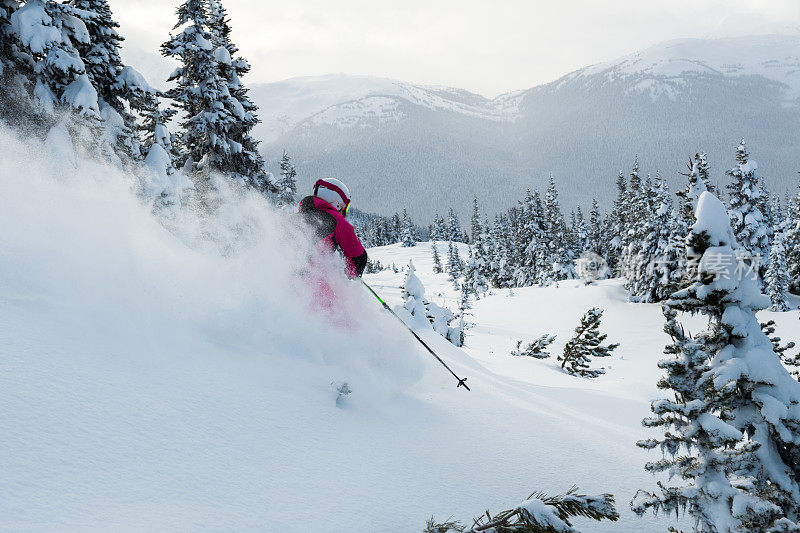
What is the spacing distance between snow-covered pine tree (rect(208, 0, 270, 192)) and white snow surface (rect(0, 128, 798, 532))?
1415cm

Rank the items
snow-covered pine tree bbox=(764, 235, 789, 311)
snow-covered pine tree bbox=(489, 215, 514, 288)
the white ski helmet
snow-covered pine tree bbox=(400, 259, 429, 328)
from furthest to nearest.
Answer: snow-covered pine tree bbox=(489, 215, 514, 288) → snow-covered pine tree bbox=(764, 235, 789, 311) → snow-covered pine tree bbox=(400, 259, 429, 328) → the white ski helmet

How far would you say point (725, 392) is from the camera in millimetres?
3738

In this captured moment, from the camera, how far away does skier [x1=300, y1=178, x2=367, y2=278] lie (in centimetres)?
543

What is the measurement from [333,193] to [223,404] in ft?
11.4

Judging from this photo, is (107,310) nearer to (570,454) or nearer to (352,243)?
(352,243)

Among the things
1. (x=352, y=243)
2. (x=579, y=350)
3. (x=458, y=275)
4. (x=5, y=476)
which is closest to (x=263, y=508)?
(x=5, y=476)

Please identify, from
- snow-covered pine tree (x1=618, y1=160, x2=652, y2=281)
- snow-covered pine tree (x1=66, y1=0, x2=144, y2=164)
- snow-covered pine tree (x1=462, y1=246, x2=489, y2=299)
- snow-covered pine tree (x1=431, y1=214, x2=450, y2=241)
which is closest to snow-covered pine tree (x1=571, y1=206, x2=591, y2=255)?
snow-covered pine tree (x1=462, y1=246, x2=489, y2=299)

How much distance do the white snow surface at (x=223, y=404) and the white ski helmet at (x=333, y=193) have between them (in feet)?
2.03

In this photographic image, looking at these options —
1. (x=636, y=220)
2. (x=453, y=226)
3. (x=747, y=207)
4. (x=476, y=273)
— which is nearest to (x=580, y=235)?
(x=476, y=273)

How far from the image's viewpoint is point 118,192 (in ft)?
16.4

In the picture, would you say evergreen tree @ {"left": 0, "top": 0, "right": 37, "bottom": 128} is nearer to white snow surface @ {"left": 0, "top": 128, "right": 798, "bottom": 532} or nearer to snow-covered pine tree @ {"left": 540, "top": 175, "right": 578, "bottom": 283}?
white snow surface @ {"left": 0, "top": 128, "right": 798, "bottom": 532}

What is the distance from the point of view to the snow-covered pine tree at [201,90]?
57.3 feet

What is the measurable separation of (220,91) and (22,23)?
22.9 ft

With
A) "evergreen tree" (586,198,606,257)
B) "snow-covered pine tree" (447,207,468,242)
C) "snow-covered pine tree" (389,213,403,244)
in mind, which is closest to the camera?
"evergreen tree" (586,198,606,257)
